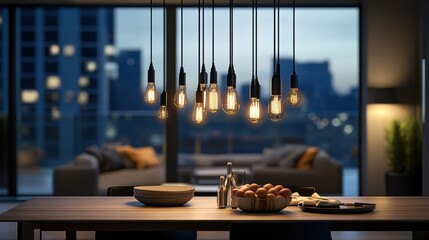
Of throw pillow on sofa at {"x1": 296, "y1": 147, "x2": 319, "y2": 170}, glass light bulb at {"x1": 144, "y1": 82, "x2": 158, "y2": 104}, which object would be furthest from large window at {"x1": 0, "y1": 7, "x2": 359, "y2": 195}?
glass light bulb at {"x1": 144, "y1": 82, "x2": 158, "y2": 104}

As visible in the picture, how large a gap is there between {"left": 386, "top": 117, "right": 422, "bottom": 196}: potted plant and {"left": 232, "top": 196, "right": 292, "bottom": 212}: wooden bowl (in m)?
4.87

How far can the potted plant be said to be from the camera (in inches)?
325

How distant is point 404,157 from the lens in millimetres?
8414

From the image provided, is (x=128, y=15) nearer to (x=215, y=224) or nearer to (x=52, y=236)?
(x=52, y=236)

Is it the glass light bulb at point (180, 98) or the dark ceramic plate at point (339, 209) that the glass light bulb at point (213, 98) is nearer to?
the glass light bulb at point (180, 98)

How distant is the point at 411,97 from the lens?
8688mm

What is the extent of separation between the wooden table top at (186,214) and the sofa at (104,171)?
4491 mm

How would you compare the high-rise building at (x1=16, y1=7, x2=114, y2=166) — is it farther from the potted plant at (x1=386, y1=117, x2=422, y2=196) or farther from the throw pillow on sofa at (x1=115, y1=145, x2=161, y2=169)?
the potted plant at (x1=386, y1=117, x2=422, y2=196)

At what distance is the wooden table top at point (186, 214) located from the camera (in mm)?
3416

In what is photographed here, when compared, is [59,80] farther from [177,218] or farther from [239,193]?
[177,218]

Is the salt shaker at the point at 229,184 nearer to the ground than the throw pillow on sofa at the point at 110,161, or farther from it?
farther from it

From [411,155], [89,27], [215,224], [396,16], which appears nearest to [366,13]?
[396,16]

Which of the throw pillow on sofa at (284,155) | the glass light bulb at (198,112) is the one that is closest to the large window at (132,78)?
the throw pillow on sofa at (284,155)

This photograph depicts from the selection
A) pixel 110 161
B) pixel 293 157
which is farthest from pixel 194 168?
pixel 293 157
